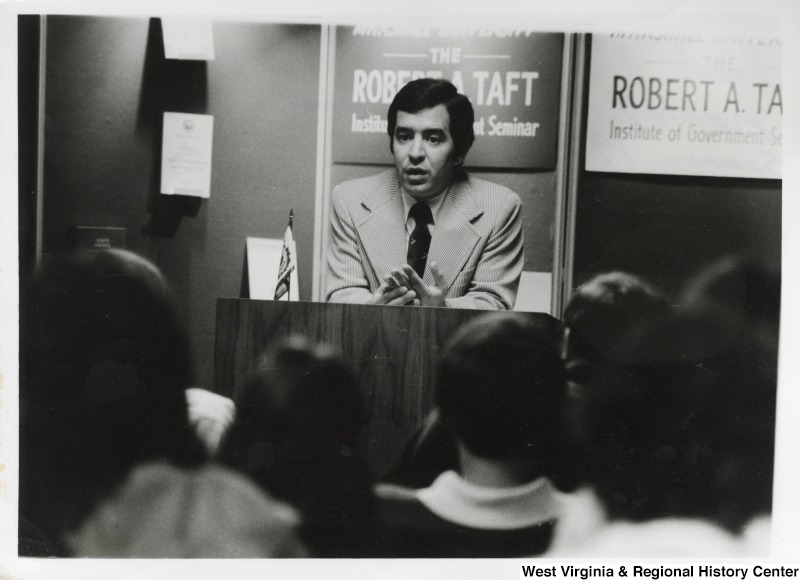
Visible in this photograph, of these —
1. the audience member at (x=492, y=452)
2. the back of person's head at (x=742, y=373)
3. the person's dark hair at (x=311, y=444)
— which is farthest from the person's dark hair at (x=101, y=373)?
the back of person's head at (x=742, y=373)

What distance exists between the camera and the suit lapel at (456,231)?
112 inches

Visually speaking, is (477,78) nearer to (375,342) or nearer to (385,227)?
(385,227)

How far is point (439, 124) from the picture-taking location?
2824 mm

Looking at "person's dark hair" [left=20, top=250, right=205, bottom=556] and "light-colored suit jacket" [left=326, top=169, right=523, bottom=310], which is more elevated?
"light-colored suit jacket" [left=326, top=169, right=523, bottom=310]

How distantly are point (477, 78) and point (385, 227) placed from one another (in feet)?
2.06

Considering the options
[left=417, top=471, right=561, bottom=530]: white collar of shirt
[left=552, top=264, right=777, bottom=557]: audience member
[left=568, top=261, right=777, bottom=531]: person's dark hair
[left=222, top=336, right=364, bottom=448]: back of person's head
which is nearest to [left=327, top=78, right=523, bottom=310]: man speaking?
[left=222, top=336, right=364, bottom=448]: back of person's head

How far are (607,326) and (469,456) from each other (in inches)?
27.1

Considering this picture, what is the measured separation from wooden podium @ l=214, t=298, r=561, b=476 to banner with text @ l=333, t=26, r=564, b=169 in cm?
63

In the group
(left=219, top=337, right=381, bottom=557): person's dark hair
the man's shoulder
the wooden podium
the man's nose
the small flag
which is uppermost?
the man's nose

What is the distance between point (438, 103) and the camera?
2.81 metres

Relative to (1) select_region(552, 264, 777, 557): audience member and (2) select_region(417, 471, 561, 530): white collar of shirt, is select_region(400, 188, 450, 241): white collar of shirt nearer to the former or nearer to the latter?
(1) select_region(552, 264, 777, 557): audience member

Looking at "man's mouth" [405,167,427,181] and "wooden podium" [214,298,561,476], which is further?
"man's mouth" [405,167,427,181]

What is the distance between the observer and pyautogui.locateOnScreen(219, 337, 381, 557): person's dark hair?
9.12 feet

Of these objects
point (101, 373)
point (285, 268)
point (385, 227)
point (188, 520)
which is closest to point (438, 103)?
point (385, 227)
